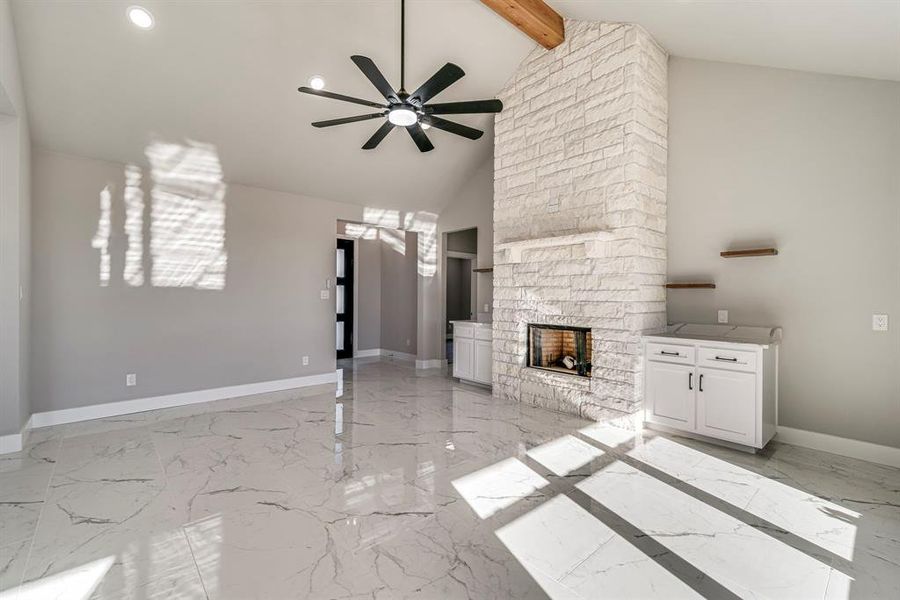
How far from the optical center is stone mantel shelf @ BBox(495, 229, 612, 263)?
13.4 ft

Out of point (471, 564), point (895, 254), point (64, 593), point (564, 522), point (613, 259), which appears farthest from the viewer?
point (613, 259)

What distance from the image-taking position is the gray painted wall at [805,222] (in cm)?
328

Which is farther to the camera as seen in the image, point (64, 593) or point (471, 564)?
point (471, 564)

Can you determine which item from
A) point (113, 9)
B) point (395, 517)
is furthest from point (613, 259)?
point (113, 9)

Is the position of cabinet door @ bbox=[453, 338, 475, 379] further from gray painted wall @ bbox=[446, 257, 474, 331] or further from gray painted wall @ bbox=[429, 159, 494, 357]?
gray painted wall @ bbox=[446, 257, 474, 331]

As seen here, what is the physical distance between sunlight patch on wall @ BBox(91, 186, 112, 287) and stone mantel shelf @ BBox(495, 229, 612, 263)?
4213 millimetres

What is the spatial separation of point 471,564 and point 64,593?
5.81ft

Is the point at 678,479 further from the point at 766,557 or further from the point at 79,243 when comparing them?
the point at 79,243

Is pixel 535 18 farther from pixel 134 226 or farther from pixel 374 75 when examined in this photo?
pixel 134 226

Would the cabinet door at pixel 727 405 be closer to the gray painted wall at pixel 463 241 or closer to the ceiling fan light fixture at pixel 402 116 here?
the ceiling fan light fixture at pixel 402 116

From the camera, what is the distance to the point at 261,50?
385 cm

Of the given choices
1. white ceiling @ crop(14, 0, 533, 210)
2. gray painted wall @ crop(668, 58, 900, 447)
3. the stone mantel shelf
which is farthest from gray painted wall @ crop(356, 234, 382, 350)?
gray painted wall @ crop(668, 58, 900, 447)

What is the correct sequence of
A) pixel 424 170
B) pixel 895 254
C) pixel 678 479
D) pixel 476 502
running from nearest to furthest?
pixel 476 502, pixel 678 479, pixel 895 254, pixel 424 170

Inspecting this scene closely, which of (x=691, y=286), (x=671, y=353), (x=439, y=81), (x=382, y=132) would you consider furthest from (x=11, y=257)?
(x=691, y=286)
